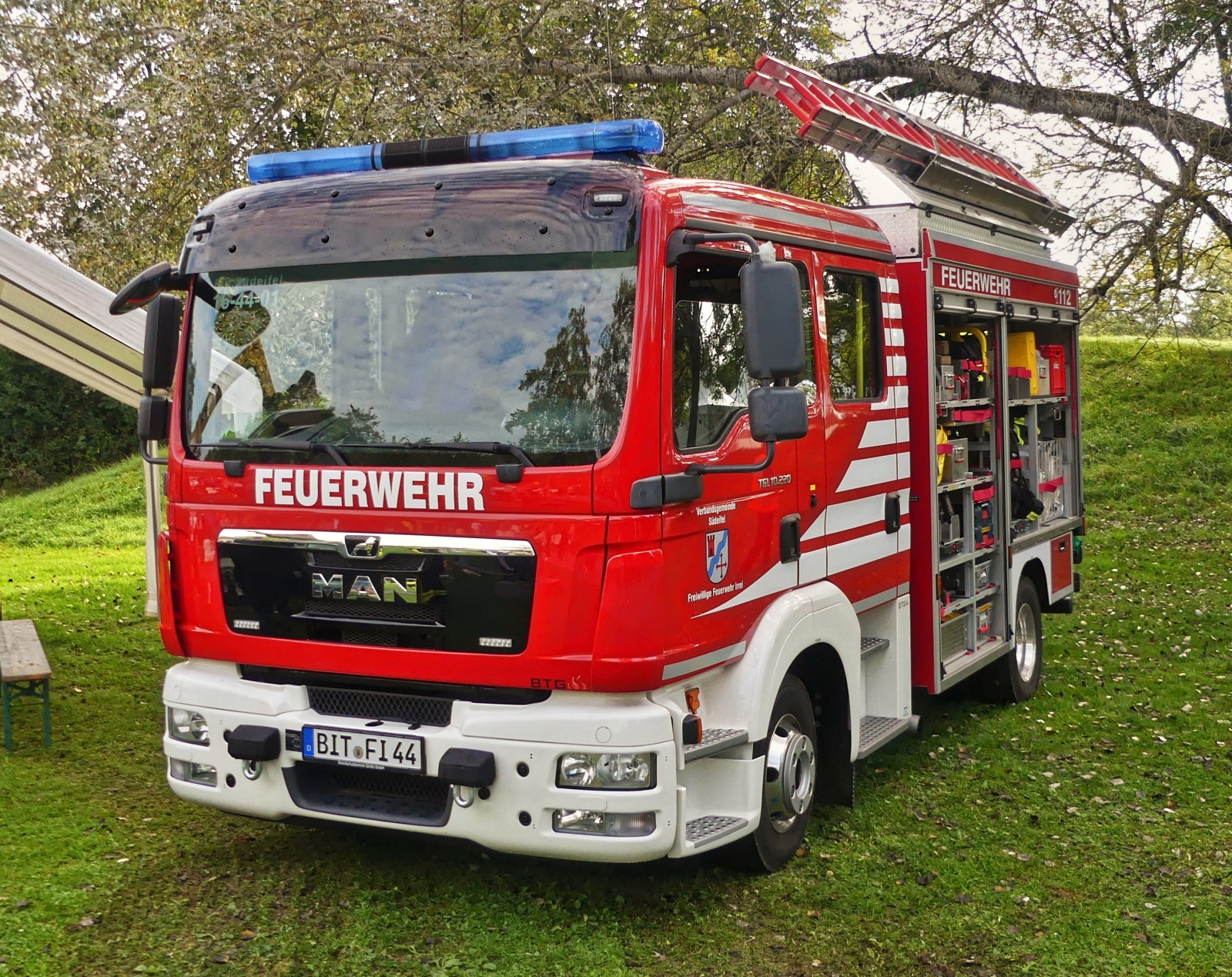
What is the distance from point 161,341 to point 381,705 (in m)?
1.65

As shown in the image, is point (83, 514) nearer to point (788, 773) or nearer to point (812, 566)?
point (812, 566)

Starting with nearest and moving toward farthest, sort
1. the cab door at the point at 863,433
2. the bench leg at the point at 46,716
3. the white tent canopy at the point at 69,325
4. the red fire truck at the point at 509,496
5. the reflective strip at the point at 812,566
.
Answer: the red fire truck at the point at 509,496 → the reflective strip at the point at 812,566 → the cab door at the point at 863,433 → the bench leg at the point at 46,716 → the white tent canopy at the point at 69,325

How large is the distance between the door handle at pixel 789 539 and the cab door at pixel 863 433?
0.32 m

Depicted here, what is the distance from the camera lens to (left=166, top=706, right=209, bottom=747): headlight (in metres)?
4.84

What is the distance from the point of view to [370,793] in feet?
15.4

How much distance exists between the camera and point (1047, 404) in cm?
853

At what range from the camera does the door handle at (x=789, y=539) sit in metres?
5.00

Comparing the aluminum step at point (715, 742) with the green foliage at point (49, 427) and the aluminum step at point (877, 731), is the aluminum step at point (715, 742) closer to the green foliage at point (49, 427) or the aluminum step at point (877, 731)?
the aluminum step at point (877, 731)

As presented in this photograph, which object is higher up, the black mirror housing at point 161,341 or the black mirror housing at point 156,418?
the black mirror housing at point 161,341

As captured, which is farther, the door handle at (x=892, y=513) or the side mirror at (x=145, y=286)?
the door handle at (x=892, y=513)

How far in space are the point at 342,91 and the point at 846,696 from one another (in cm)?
706

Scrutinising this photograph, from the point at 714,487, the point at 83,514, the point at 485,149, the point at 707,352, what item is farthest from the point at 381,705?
the point at 83,514

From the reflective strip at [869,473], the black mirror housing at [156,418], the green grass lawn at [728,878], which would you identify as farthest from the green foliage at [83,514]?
the reflective strip at [869,473]

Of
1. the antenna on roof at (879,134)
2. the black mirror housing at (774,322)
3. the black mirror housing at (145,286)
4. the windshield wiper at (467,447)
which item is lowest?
the windshield wiper at (467,447)
